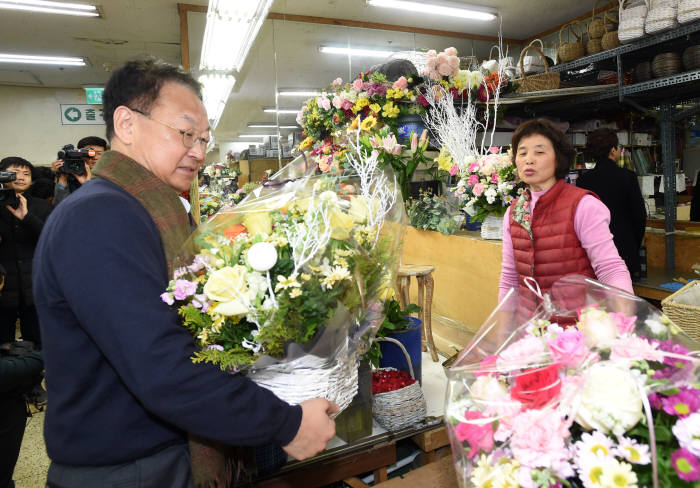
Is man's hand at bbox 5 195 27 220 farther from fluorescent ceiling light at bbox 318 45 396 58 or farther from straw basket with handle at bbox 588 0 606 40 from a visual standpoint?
straw basket with handle at bbox 588 0 606 40

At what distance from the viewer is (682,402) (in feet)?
1.93

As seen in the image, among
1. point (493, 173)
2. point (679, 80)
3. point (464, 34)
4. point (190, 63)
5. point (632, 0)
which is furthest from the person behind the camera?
point (464, 34)

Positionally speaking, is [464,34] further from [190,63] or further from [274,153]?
[190,63]

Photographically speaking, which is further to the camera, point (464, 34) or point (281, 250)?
point (464, 34)

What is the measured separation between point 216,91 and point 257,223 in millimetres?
5431

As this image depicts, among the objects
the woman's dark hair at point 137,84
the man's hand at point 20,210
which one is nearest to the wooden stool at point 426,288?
the woman's dark hair at point 137,84

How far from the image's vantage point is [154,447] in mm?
902

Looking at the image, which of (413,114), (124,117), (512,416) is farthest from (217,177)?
(512,416)

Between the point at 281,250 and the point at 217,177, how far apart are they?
652 centimetres

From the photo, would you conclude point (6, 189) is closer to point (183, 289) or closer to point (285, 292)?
point (183, 289)

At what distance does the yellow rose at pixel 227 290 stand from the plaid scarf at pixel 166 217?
0.56ft

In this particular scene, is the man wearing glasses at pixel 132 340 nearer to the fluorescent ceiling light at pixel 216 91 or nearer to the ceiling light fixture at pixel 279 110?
the fluorescent ceiling light at pixel 216 91

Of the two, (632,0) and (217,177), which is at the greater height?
(632,0)

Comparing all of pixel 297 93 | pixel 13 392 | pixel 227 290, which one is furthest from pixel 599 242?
pixel 297 93
